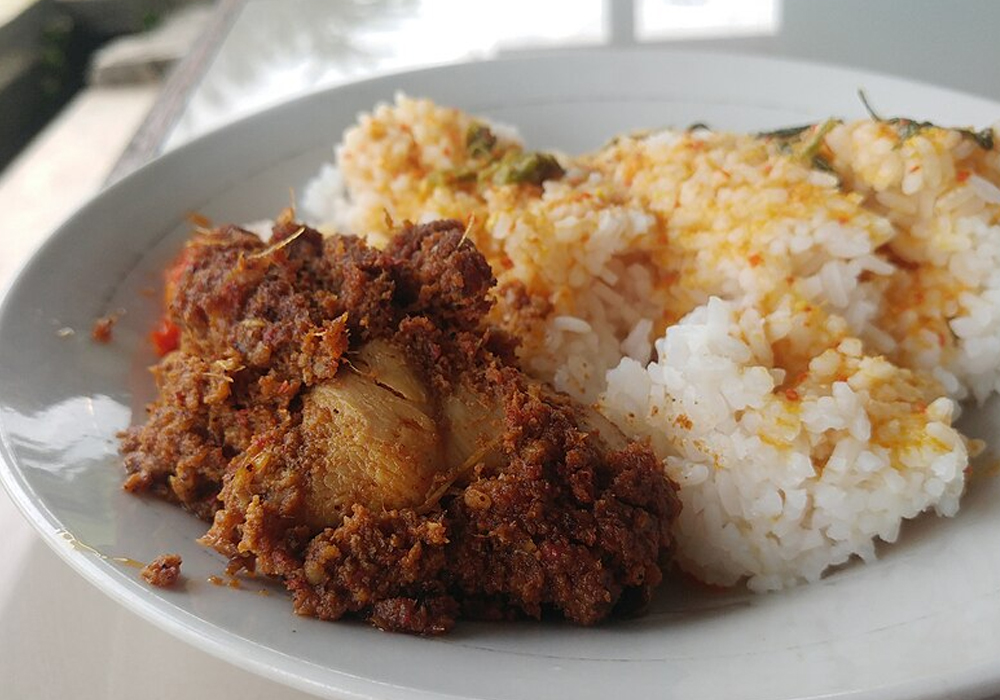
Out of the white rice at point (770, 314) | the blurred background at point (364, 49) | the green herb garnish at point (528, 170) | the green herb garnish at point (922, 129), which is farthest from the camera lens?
the blurred background at point (364, 49)

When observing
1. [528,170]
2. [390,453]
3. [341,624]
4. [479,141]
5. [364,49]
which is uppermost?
[364,49]

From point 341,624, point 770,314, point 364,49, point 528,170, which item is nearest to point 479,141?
point 528,170

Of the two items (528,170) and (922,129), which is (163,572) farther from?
(922,129)

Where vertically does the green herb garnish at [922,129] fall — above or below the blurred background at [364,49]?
below

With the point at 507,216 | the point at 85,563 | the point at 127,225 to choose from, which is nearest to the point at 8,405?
the point at 85,563

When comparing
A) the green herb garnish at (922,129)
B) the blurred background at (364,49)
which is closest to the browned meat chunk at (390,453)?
the green herb garnish at (922,129)

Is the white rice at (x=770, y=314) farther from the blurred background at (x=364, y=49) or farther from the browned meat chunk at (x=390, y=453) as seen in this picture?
the blurred background at (x=364, y=49)

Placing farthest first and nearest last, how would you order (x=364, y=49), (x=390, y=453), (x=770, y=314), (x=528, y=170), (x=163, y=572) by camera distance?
1. (x=364, y=49)
2. (x=528, y=170)
3. (x=770, y=314)
4. (x=390, y=453)
5. (x=163, y=572)

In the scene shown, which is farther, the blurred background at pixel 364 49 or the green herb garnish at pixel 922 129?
the blurred background at pixel 364 49

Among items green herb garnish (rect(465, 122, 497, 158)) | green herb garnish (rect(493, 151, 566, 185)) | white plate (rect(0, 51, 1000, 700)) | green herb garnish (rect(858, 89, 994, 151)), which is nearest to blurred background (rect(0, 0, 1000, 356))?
white plate (rect(0, 51, 1000, 700))
